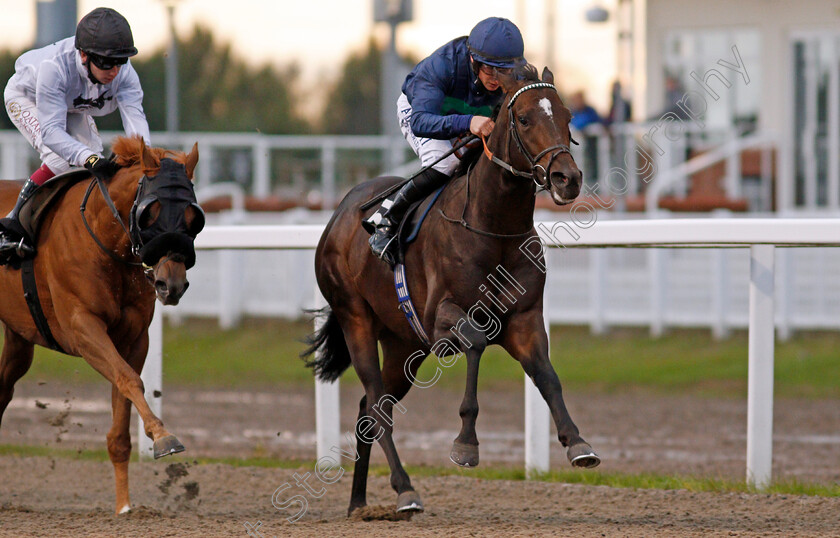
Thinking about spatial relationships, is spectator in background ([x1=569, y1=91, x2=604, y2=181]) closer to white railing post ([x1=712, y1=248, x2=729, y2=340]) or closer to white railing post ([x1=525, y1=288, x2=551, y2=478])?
white railing post ([x1=712, y1=248, x2=729, y2=340])

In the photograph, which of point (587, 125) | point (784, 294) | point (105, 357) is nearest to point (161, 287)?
point (105, 357)

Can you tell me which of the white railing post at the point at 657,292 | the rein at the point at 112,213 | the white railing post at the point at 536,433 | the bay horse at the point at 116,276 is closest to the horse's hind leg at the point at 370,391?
the white railing post at the point at 536,433

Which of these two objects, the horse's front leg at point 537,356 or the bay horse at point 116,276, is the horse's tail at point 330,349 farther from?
the horse's front leg at point 537,356

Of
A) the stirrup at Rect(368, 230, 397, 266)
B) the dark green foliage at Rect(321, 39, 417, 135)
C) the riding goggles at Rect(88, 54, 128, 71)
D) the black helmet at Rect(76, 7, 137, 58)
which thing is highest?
the black helmet at Rect(76, 7, 137, 58)

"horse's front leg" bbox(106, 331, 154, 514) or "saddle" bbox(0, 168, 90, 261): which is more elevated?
"saddle" bbox(0, 168, 90, 261)

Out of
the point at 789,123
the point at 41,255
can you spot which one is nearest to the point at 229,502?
the point at 41,255

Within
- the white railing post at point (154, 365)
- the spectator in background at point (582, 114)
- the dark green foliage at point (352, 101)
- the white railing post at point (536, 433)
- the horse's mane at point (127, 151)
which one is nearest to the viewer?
the horse's mane at point (127, 151)

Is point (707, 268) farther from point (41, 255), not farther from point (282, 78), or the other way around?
point (282, 78)

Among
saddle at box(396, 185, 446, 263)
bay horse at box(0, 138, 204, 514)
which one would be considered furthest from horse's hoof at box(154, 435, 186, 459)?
saddle at box(396, 185, 446, 263)

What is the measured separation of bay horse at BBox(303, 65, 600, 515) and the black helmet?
1411 millimetres

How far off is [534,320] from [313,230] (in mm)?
2213

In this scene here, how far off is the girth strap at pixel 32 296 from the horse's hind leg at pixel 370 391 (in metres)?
1.41

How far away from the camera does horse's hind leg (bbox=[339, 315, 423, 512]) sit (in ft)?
17.7

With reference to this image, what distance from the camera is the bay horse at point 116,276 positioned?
16.1ft
